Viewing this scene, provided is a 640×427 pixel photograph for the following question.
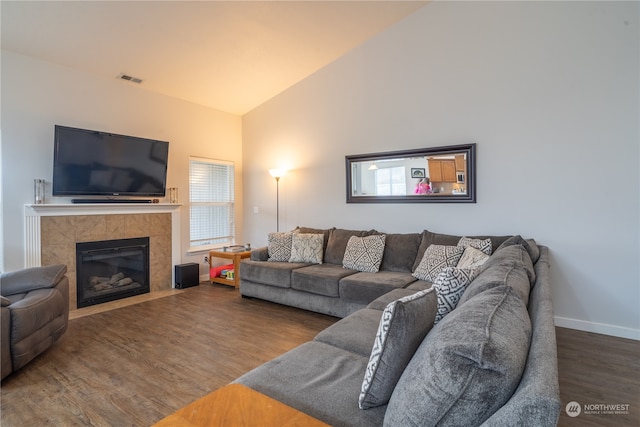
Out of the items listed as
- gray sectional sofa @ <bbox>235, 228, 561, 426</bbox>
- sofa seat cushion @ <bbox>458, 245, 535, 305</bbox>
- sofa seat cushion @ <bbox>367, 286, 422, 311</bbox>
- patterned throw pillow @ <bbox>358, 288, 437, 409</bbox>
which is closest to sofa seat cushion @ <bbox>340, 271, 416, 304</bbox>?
sofa seat cushion @ <bbox>367, 286, 422, 311</bbox>

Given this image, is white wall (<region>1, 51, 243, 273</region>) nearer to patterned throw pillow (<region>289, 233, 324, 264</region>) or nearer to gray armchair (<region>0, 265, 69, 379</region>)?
gray armchair (<region>0, 265, 69, 379</region>)

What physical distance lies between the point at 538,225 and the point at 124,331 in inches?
165

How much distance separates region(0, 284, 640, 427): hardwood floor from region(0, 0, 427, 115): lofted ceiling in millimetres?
2874

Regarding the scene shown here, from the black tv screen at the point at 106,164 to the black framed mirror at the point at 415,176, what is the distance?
8.56 ft

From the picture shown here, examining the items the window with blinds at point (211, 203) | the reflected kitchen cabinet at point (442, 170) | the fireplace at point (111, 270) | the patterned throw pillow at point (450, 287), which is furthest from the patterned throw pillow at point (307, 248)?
the patterned throw pillow at point (450, 287)

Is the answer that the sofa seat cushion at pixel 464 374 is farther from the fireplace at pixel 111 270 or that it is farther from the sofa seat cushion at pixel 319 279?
the fireplace at pixel 111 270

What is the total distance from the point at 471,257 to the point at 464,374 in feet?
7.70

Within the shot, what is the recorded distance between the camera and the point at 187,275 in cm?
480

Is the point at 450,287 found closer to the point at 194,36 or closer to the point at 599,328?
the point at 599,328

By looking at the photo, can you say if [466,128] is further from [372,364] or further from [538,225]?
[372,364]

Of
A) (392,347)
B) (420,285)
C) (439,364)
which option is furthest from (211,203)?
(439,364)

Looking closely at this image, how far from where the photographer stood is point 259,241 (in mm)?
5656

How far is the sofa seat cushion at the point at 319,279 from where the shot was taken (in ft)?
11.4

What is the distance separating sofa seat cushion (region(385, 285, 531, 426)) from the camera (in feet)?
2.57
